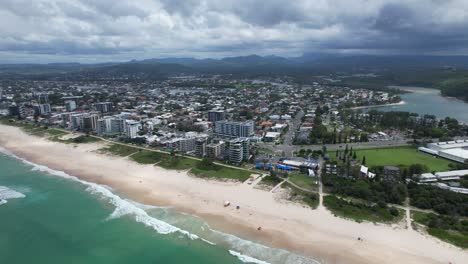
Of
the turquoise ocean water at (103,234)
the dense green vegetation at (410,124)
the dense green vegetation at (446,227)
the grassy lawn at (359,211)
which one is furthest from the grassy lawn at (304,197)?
the dense green vegetation at (410,124)

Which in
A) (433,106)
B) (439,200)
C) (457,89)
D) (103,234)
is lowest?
(433,106)

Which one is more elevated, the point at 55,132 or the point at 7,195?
the point at 55,132

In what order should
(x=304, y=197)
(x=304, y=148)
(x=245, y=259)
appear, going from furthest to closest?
(x=304, y=148) < (x=304, y=197) < (x=245, y=259)

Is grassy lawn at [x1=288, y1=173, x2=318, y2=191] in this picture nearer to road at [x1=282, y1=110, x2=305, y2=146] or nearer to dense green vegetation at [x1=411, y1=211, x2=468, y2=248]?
dense green vegetation at [x1=411, y1=211, x2=468, y2=248]

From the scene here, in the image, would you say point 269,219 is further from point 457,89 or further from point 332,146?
point 457,89

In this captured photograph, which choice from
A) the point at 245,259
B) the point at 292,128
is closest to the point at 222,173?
the point at 245,259

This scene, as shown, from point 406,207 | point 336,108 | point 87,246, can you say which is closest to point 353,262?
point 406,207

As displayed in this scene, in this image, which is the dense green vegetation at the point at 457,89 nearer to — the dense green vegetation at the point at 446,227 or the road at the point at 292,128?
the road at the point at 292,128
